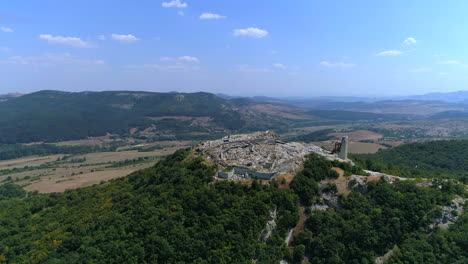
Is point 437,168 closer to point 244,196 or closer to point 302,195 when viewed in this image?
point 302,195

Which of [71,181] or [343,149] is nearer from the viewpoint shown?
[343,149]

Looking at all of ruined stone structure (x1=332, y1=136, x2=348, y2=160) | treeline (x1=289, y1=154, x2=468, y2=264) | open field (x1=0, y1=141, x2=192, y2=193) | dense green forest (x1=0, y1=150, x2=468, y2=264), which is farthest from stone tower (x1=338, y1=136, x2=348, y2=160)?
open field (x1=0, y1=141, x2=192, y2=193)

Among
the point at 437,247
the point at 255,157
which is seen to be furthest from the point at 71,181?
the point at 437,247

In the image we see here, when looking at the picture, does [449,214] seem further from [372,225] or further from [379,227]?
[372,225]

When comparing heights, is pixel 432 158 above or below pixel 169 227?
below

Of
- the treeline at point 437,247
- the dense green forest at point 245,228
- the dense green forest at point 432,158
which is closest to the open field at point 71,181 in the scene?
the dense green forest at point 245,228

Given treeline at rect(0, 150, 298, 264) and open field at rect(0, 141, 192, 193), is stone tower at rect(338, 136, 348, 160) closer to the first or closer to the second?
treeline at rect(0, 150, 298, 264)
